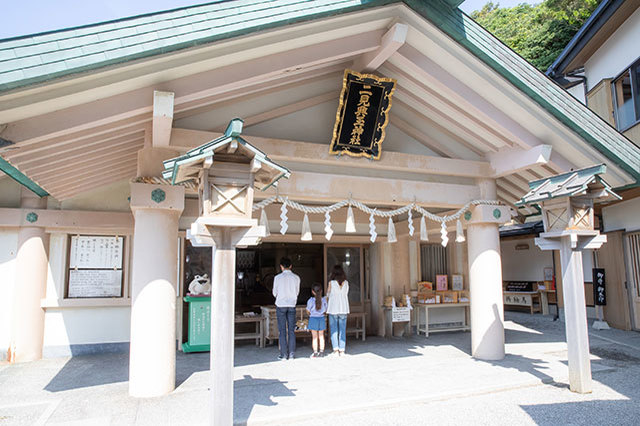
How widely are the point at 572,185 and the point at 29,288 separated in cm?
896

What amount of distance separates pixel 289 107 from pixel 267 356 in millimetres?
4626

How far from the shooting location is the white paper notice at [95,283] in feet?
26.9

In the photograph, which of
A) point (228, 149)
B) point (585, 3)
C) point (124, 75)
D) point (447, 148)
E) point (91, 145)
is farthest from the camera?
point (585, 3)

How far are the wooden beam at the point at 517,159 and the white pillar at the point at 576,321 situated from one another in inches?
55.1

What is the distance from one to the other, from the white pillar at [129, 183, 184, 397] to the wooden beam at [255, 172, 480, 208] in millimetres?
1380

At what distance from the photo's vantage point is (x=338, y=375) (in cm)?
636

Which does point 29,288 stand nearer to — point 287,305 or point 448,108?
point 287,305

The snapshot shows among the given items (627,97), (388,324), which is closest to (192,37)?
(388,324)

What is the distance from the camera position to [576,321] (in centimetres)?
551

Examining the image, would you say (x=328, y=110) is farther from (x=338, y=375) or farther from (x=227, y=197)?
(x=338, y=375)

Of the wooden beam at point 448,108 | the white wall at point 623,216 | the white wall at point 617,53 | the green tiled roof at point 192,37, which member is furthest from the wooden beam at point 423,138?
the white wall at point 617,53

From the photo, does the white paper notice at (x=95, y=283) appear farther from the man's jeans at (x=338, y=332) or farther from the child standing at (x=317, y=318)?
the man's jeans at (x=338, y=332)

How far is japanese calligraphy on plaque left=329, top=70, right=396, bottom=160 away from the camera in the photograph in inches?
233

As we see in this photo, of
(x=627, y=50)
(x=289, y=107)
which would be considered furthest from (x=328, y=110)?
(x=627, y=50)
